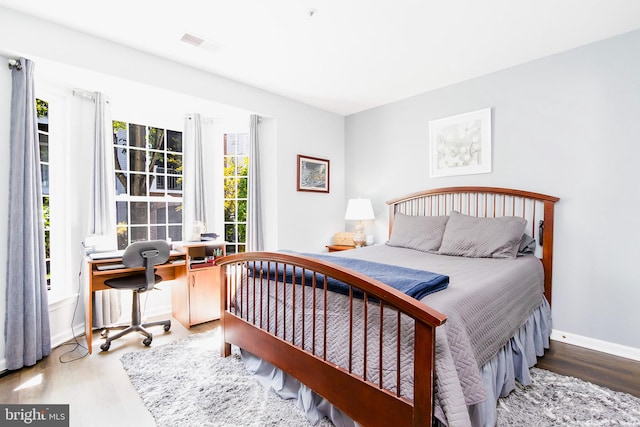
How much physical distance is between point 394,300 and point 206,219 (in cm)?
290

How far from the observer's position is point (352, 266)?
77.2 inches

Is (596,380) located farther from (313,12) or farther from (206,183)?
(206,183)

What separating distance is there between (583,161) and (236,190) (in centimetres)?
345

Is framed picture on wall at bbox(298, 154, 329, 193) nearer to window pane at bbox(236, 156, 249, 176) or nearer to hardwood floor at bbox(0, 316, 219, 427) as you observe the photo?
window pane at bbox(236, 156, 249, 176)

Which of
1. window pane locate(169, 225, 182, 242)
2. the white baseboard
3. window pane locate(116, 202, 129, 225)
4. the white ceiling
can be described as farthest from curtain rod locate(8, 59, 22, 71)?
the white baseboard

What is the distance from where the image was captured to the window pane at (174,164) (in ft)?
11.5

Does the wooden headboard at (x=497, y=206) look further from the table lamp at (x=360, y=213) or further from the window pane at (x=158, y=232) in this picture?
the window pane at (x=158, y=232)

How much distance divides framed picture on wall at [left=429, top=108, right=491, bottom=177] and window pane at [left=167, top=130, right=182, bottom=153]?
114 inches

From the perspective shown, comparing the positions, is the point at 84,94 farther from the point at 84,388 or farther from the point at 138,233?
the point at 84,388

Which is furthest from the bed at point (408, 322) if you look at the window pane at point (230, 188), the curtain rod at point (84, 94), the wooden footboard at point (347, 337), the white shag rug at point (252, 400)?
the curtain rod at point (84, 94)

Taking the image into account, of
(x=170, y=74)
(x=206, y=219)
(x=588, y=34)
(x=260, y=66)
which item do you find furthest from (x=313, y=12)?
(x=206, y=219)

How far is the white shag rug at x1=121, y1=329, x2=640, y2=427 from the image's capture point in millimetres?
1625

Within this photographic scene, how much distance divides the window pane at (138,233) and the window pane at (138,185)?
0.37 metres

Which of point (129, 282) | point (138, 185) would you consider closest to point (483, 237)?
point (129, 282)
